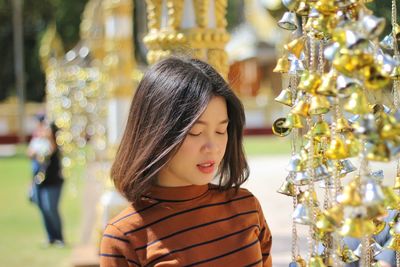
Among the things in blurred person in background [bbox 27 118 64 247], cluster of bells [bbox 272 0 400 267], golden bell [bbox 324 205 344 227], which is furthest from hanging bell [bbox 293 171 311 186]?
blurred person in background [bbox 27 118 64 247]

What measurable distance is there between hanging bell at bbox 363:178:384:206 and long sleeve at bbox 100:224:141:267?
2.30ft

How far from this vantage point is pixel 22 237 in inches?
316

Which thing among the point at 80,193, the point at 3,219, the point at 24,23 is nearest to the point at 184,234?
the point at 3,219

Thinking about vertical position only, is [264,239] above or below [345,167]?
below

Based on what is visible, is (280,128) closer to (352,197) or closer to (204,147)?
(204,147)

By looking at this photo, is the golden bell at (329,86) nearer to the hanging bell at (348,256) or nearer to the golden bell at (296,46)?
the golden bell at (296,46)

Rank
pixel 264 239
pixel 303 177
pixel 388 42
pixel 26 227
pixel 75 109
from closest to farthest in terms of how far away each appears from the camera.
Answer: pixel 303 177, pixel 388 42, pixel 264 239, pixel 26 227, pixel 75 109

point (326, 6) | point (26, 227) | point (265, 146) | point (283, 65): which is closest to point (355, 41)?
point (326, 6)

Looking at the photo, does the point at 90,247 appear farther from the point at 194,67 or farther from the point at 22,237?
the point at 194,67

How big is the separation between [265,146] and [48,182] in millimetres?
12204

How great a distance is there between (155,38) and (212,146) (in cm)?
157

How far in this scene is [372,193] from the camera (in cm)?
108

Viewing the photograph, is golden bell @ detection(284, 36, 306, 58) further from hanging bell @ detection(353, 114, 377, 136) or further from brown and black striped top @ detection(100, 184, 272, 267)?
brown and black striped top @ detection(100, 184, 272, 267)

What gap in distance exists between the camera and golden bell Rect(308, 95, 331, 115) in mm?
1205
